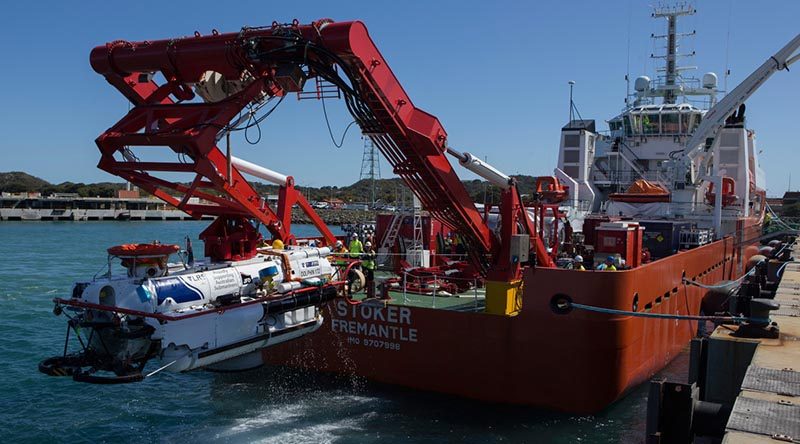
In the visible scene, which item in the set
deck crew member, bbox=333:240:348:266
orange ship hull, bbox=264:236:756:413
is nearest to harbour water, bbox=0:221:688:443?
orange ship hull, bbox=264:236:756:413

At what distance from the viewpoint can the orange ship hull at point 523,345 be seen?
12719 mm

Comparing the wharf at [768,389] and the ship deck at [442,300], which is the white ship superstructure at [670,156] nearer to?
the ship deck at [442,300]

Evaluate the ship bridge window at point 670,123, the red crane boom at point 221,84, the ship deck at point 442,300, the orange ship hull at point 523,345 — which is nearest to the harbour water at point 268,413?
the orange ship hull at point 523,345

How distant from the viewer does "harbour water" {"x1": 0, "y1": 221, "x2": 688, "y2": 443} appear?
1228cm

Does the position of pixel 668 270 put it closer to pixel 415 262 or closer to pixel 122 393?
pixel 415 262

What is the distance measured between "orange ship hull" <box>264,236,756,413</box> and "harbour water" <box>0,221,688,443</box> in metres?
0.34

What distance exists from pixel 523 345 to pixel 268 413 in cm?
547

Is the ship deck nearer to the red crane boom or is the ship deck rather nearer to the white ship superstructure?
the red crane boom

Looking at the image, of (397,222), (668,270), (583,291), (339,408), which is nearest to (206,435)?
(339,408)

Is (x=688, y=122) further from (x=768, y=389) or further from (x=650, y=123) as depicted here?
(x=768, y=389)

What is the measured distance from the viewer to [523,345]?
43.2 feet

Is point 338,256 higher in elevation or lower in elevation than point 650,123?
lower

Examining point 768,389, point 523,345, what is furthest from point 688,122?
point 768,389

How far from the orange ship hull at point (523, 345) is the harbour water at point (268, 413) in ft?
1.10
